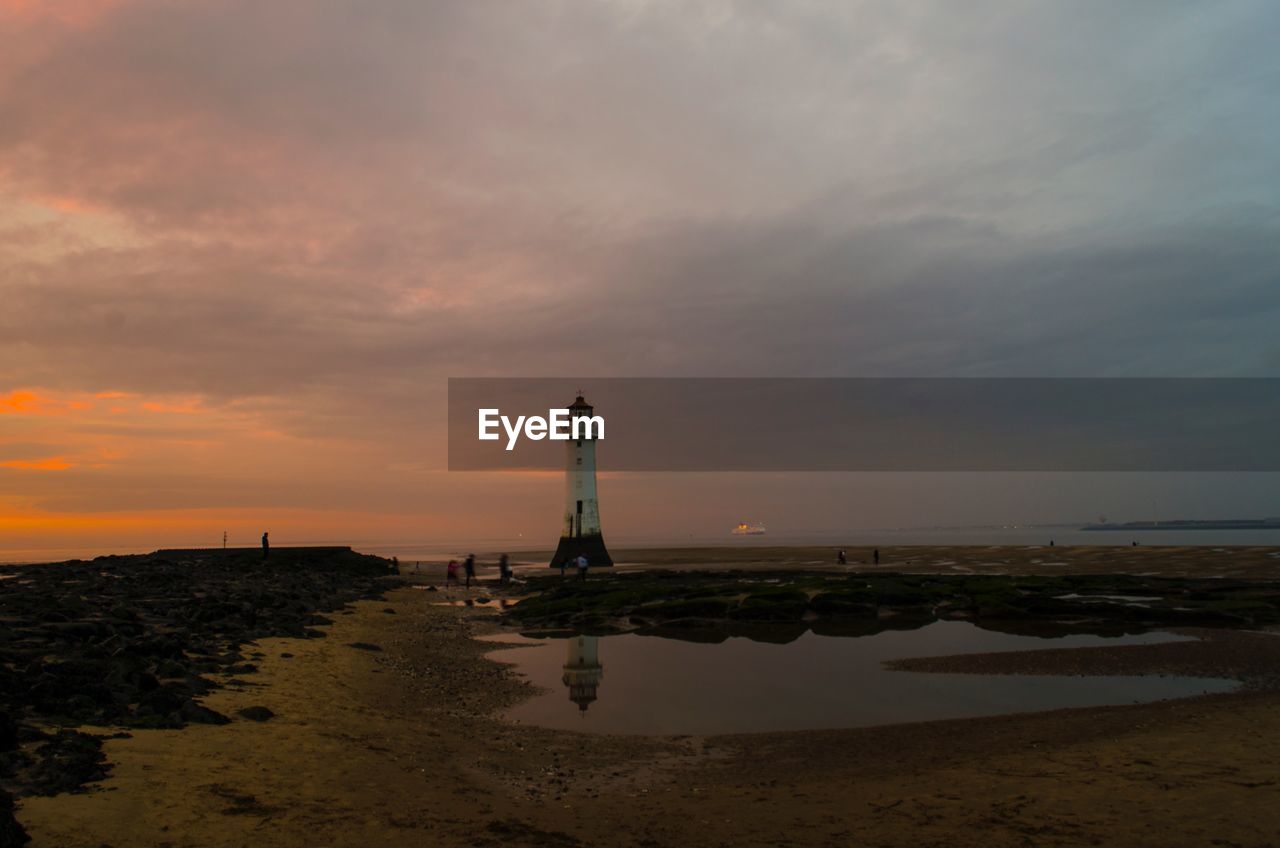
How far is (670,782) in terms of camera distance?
37.2 ft

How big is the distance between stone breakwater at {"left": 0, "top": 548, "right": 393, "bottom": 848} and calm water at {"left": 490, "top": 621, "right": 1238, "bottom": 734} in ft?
21.9

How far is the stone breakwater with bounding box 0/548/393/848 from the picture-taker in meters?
9.10

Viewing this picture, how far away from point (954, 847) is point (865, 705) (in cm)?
878

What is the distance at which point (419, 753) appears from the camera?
1237cm

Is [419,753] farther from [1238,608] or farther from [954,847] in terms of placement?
[1238,608]

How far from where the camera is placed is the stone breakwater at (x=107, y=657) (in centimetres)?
910

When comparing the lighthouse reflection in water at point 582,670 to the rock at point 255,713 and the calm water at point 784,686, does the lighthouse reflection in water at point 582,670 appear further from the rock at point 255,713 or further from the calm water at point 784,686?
the rock at point 255,713

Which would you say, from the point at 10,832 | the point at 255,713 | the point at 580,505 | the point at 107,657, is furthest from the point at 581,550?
the point at 10,832

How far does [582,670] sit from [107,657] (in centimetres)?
1172

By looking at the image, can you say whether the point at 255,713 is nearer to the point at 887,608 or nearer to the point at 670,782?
the point at 670,782

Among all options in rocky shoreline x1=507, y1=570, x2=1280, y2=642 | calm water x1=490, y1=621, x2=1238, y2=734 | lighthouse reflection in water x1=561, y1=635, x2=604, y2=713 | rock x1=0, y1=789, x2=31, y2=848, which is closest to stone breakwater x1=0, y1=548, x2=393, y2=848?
rock x1=0, y1=789, x2=31, y2=848

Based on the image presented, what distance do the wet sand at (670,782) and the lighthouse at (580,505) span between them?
48823 mm

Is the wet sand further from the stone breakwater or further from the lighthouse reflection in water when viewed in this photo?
the lighthouse reflection in water

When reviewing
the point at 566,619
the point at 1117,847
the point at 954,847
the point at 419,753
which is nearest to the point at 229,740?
the point at 419,753
